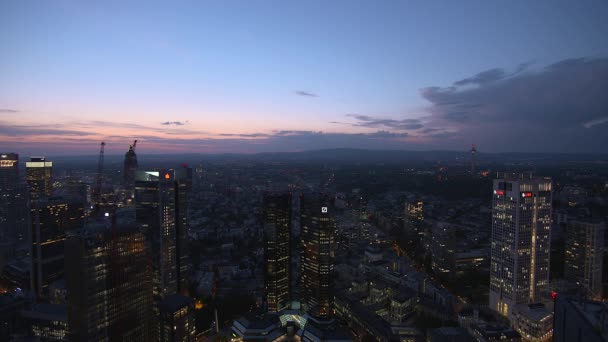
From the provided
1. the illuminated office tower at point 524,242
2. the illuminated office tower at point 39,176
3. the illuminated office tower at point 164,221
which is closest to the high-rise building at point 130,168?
the illuminated office tower at point 39,176

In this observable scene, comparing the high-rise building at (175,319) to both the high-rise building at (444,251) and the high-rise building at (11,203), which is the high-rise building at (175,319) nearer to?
the high-rise building at (444,251)

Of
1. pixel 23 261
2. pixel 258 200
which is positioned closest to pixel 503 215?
pixel 23 261

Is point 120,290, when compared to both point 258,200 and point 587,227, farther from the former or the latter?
point 258,200

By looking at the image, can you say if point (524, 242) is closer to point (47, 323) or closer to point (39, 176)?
point (47, 323)

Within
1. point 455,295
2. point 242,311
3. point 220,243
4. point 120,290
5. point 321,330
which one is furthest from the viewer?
point 220,243

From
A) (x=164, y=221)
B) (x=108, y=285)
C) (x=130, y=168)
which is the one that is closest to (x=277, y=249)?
(x=164, y=221)

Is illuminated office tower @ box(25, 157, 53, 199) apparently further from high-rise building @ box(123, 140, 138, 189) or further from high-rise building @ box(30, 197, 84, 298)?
high-rise building @ box(30, 197, 84, 298)

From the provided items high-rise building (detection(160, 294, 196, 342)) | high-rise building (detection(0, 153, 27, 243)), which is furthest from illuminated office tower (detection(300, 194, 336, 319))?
high-rise building (detection(0, 153, 27, 243))
